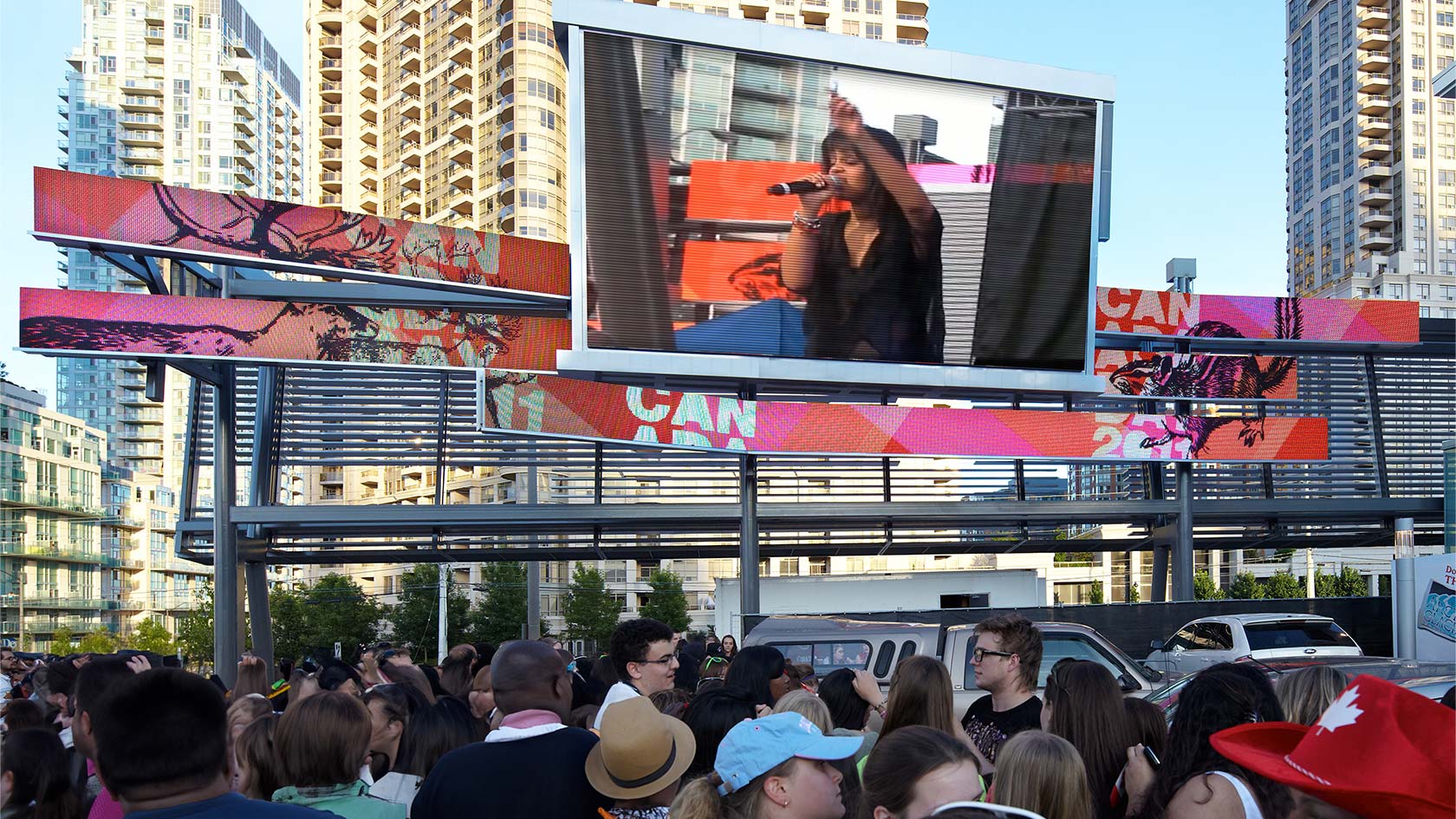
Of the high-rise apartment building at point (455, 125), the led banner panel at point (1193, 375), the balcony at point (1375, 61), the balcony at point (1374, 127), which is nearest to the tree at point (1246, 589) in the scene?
the high-rise apartment building at point (455, 125)

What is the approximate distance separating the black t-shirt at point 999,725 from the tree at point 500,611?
182 ft

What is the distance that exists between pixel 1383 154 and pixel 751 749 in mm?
127219

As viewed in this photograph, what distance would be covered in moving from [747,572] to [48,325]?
10975 mm

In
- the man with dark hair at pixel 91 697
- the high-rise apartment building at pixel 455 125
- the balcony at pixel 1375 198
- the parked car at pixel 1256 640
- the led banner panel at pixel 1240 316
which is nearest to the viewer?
the man with dark hair at pixel 91 697

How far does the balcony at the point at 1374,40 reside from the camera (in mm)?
112938

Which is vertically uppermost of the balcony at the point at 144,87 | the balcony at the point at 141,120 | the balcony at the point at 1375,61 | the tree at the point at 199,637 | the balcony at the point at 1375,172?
the balcony at the point at 144,87

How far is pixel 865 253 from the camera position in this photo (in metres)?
20.1

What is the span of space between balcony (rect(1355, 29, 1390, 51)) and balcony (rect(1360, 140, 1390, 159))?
27.5 ft

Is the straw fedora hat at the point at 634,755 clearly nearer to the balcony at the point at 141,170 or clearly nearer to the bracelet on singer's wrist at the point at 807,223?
the bracelet on singer's wrist at the point at 807,223

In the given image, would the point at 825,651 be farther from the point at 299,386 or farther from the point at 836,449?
the point at 299,386

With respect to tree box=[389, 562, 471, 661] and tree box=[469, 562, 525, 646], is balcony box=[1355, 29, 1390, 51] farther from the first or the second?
tree box=[389, 562, 471, 661]

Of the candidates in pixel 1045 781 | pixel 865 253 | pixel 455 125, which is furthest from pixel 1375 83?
pixel 1045 781

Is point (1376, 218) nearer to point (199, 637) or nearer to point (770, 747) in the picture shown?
point (199, 637)

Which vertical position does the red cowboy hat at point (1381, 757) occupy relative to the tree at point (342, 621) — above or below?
above
